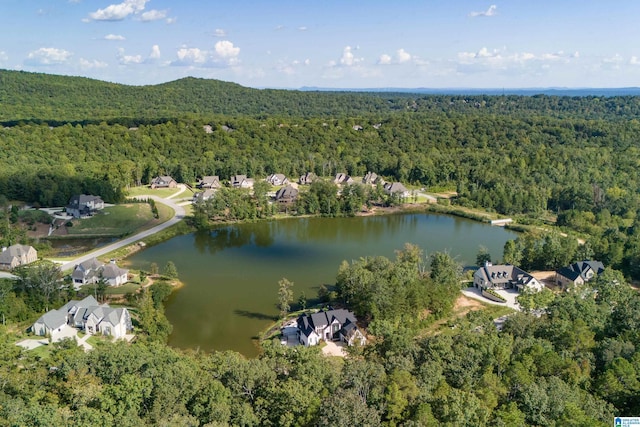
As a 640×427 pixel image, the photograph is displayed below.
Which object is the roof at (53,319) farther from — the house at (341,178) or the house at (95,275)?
the house at (341,178)

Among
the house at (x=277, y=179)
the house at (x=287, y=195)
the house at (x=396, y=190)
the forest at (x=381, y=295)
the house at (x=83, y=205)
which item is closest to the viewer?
the forest at (x=381, y=295)

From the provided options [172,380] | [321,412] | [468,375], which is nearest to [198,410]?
[172,380]

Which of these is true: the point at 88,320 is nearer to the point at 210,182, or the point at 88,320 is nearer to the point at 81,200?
the point at 81,200

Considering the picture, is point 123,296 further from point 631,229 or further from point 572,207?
point 572,207

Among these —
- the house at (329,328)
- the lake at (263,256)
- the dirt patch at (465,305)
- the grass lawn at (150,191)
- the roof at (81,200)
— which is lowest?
the dirt patch at (465,305)

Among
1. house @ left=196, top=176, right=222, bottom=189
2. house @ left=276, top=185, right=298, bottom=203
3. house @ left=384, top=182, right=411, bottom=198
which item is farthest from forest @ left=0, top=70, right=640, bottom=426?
house @ left=384, top=182, right=411, bottom=198

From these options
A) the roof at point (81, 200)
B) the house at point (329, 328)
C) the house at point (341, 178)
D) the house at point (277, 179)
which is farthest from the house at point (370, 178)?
the house at point (329, 328)

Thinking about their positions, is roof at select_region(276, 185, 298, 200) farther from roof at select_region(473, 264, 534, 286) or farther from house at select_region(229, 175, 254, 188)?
roof at select_region(473, 264, 534, 286)
